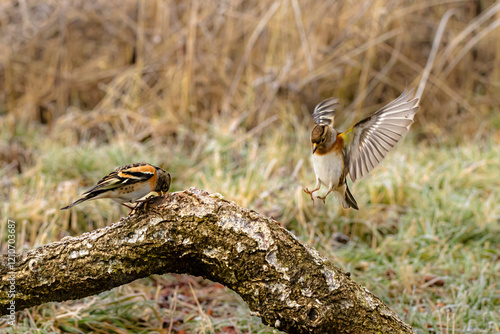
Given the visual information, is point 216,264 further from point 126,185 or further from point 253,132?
point 253,132

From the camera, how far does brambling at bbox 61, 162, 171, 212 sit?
2119 millimetres

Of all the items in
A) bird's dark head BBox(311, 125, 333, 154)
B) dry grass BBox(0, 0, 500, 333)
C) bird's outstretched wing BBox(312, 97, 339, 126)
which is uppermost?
bird's outstretched wing BBox(312, 97, 339, 126)

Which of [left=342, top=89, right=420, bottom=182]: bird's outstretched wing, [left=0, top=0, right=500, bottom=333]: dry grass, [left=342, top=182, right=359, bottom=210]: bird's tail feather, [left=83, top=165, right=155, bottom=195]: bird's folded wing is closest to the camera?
[left=83, top=165, right=155, bottom=195]: bird's folded wing

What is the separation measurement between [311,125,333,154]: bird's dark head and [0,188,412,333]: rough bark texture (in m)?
0.36

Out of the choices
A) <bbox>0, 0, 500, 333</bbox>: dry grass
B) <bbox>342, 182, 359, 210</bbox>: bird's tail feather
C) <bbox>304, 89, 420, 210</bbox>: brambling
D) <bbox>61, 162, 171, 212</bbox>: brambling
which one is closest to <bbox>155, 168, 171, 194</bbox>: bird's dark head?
<bbox>61, 162, 171, 212</bbox>: brambling

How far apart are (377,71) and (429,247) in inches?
152

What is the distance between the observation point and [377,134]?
2.37m

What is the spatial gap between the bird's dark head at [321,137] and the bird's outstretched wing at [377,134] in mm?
141

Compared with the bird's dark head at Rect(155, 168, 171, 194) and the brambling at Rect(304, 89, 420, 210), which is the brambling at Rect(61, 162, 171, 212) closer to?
the bird's dark head at Rect(155, 168, 171, 194)

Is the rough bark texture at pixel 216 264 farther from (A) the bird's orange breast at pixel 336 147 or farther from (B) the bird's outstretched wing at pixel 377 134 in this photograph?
(B) the bird's outstretched wing at pixel 377 134

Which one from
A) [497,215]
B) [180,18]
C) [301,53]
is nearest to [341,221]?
[497,215]

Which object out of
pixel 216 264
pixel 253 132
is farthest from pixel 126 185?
pixel 253 132

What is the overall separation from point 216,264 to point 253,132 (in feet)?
10.9

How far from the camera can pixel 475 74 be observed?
7457 millimetres
